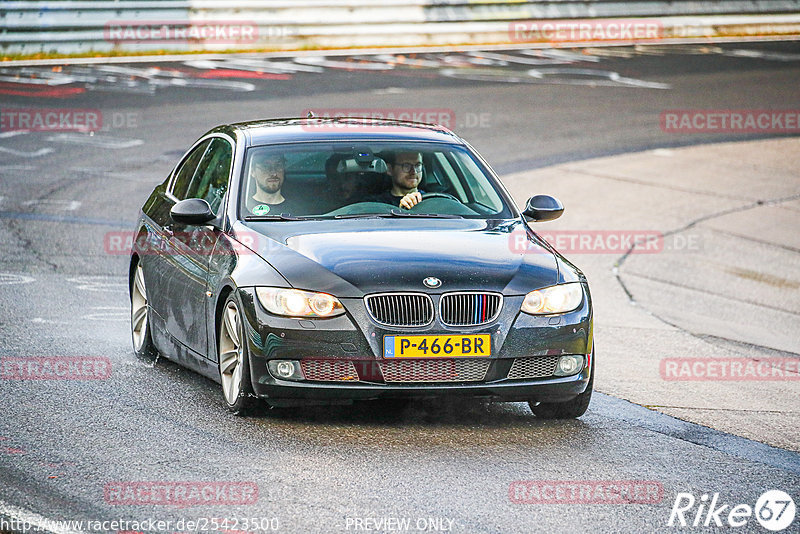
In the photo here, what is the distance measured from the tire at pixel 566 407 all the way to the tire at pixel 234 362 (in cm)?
152

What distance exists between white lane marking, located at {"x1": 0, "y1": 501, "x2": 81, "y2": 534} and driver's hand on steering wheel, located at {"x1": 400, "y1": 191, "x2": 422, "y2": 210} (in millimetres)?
3295

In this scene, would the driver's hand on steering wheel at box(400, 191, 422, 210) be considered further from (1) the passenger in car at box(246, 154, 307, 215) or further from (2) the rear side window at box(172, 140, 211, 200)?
(2) the rear side window at box(172, 140, 211, 200)

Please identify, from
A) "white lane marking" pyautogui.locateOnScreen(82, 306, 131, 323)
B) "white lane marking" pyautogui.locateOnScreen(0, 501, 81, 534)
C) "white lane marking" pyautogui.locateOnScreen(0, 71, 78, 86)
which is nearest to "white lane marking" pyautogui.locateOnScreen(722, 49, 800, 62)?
"white lane marking" pyautogui.locateOnScreen(0, 71, 78, 86)

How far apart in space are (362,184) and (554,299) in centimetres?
166

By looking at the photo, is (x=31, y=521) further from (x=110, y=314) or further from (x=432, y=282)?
(x=110, y=314)

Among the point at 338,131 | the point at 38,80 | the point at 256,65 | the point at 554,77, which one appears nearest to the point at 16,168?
the point at 38,80

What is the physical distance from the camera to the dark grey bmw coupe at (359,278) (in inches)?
273

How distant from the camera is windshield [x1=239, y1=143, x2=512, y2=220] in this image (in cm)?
816

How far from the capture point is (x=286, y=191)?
824 centimetres

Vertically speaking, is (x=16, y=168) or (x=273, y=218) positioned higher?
(x=273, y=218)

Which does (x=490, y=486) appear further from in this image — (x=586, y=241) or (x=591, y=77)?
(x=591, y=77)

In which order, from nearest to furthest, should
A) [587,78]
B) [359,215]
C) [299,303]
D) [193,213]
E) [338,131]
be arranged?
[299,303]
[193,213]
[359,215]
[338,131]
[587,78]

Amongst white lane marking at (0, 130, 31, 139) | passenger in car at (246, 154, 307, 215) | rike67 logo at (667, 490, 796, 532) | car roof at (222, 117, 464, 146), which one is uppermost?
car roof at (222, 117, 464, 146)

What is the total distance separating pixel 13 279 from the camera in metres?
11.6
